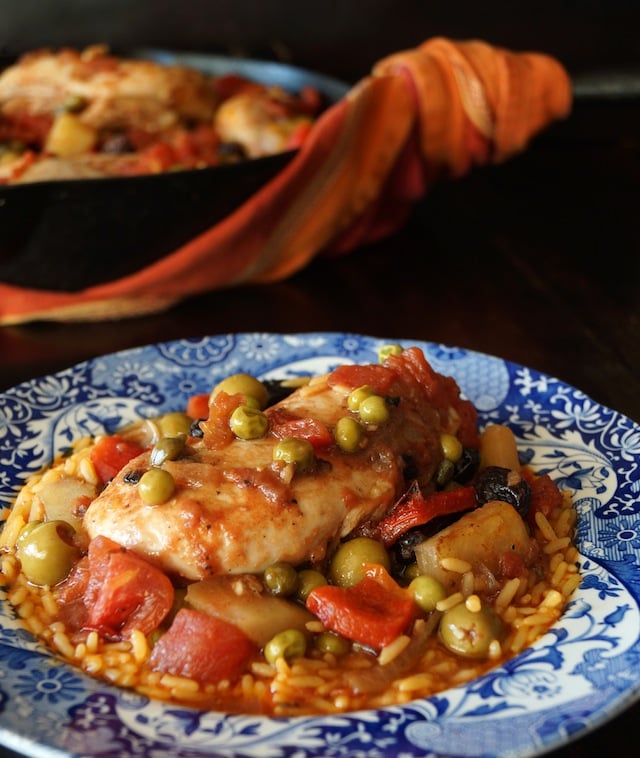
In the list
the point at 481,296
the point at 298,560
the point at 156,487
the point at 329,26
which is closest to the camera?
the point at 156,487

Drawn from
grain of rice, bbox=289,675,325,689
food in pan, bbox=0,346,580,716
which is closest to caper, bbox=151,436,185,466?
food in pan, bbox=0,346,580,716

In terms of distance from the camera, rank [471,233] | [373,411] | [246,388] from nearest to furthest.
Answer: [373,411] → [246,388] → [471,233]

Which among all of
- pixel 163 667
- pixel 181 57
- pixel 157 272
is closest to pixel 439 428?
pixel 163 667

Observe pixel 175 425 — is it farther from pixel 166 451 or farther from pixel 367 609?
pixel 367 609

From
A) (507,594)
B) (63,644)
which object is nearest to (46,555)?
(63,644)

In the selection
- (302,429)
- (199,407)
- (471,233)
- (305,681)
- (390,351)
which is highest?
(302,429)

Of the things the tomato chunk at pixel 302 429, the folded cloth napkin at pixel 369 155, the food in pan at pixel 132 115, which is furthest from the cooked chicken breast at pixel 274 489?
the food in pan at pixel 132 115

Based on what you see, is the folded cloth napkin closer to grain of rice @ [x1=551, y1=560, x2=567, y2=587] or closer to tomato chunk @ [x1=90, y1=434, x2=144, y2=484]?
tomato chunk @ [x1=90, y1=434, x2=144, y2=484]
